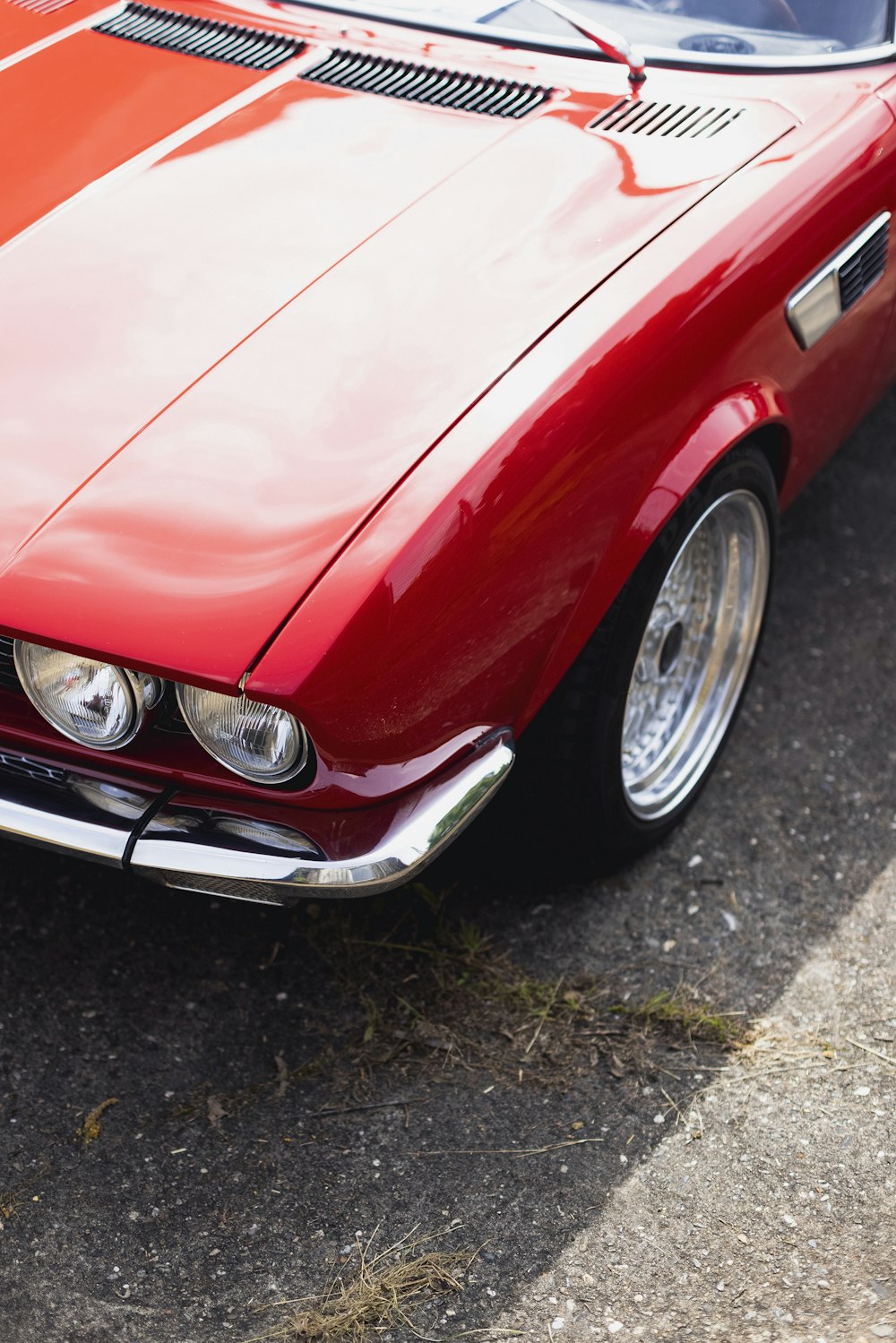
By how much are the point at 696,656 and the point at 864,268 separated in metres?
0.83

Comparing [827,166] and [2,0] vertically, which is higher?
[2,0]

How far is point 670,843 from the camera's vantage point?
275cm

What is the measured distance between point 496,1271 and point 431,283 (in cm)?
150

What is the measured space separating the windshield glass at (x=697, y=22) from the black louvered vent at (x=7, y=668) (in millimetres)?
1561

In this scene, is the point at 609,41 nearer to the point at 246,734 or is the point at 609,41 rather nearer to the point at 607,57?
the point at 607,57

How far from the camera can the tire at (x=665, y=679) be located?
2219 mm

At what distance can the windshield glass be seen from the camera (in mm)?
2576

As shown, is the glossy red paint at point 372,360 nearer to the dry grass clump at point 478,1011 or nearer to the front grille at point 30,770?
the front grille at point 30,770

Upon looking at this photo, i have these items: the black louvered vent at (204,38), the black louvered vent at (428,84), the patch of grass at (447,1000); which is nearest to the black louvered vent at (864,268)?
the black louvered vent at (428,84)

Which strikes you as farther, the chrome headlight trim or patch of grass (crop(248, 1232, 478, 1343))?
patch of grass (crop(248, 1232, 478, 1343))

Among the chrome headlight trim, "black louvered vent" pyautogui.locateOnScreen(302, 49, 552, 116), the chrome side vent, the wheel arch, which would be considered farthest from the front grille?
the chrome side vent

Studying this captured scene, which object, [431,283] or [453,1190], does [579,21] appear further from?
[453,1190]

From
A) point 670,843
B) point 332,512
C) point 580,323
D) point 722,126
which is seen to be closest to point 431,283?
point 580,323

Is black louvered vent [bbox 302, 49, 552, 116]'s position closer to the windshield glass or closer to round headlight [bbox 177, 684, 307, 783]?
the windshield glass
